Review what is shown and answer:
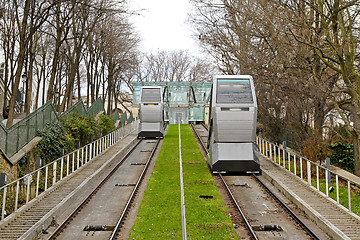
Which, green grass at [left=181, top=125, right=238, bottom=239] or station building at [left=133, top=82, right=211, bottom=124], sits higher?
station building at [left=133, top=82, right=211, bottom=124]

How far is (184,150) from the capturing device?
26.2 meters

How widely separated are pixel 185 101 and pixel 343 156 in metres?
35.4

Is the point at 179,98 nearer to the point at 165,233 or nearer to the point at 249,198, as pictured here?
the point at 249,198

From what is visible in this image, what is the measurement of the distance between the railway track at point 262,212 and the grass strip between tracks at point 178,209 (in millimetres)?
618

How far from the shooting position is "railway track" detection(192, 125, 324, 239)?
9.65 meters

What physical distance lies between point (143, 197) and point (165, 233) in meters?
3.94

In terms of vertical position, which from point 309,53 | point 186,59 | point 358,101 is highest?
point 186,59

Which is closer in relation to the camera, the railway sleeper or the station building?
the railway sleeper

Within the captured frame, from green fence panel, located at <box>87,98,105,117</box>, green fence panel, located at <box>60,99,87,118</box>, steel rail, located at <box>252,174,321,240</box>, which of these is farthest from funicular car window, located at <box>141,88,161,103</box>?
steel rail, located at <box>252,174,321,240</box>

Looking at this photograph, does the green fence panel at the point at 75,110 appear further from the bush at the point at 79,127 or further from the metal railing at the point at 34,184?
the metal railing at the point at 34,184

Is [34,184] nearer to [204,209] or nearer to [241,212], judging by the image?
[204,209]

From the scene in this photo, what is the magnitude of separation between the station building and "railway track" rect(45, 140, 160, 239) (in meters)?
35.2

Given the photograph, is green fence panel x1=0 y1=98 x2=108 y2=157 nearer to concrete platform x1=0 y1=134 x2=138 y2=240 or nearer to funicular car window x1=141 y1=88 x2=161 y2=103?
concrete platform x1=0 y1=134 x2=138 y2=240

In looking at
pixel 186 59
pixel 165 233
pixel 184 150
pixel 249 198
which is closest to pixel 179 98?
pixel 186 59
